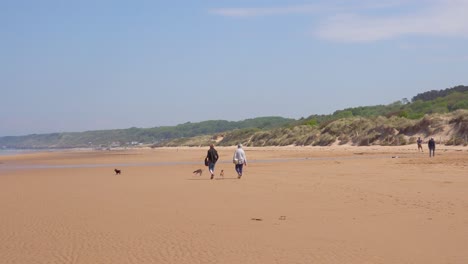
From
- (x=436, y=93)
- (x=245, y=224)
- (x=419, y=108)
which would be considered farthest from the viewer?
(x=436, y=93)

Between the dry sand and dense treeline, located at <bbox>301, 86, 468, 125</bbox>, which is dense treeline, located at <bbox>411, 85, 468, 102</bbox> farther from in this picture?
the dry sand

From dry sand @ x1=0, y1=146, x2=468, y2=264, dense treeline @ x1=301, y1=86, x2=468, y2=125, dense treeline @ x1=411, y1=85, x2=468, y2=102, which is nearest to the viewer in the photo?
dry sand @ x1=0, y1=146, x2=468, y2=264

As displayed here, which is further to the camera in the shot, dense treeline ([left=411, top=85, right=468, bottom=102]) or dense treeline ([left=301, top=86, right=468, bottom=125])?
dense treeline ([left=411, top=85, right=468, bottom=102])

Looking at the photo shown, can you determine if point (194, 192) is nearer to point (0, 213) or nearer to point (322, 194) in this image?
point (322, 194)

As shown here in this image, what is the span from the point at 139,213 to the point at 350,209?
452cm

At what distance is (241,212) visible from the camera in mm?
11477

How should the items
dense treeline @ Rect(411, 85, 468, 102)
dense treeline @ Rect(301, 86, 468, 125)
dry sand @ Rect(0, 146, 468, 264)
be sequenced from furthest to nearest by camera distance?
dense treeline @ Rect(411, 85, 468, 102)
dense treeline @ Rect(301, 86, 468, 125)
dry sand @ Rect(0, 146, 468, 264)

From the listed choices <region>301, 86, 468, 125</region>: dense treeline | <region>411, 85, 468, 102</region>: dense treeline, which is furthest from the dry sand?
<region>411, 85, 468, 102</region>: dense treeline

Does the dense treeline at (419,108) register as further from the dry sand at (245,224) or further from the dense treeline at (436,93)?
the dry sand at (245,224)

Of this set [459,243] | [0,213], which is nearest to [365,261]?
[459,243]

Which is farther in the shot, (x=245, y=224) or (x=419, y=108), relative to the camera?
(x=419, y=108)

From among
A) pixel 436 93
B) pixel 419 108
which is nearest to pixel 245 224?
pixel 419 108

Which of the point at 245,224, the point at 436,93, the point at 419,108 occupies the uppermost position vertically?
the point at 436,93

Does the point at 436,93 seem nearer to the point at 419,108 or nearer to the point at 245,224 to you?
the point at 419,108
